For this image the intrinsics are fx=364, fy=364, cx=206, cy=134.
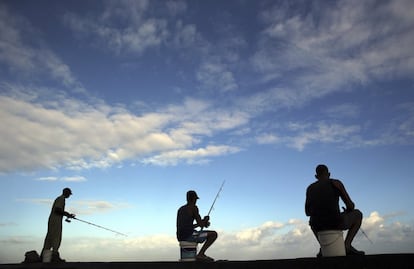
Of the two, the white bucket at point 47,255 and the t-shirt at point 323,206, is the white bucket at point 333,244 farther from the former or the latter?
the white bucket at point 47,255

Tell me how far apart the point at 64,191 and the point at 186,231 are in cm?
460

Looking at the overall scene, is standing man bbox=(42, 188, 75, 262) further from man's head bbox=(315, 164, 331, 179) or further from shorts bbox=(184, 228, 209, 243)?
man's head bbox=(315, 164, 331, 179)

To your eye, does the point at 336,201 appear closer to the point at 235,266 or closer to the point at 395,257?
the point at 395,257

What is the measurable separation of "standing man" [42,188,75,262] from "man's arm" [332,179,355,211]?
7.39 metres

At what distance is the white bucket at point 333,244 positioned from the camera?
223 inches

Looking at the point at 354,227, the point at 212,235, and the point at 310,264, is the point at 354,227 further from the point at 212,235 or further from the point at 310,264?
the point at 212,235

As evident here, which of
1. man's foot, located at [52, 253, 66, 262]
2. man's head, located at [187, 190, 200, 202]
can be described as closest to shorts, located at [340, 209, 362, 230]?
man's head, located at [187, 190, 200, 202]

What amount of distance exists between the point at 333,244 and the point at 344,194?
0.82 m

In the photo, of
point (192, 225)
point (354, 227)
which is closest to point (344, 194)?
point (354, 227)

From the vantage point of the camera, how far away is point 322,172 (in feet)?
20.5

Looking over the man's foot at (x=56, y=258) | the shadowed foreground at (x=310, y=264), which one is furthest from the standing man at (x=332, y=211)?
the man's foot at (x=56, y=258)

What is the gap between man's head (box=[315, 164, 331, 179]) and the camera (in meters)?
6.23

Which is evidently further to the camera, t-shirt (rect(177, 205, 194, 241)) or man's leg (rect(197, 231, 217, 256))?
t-shirt (rect(177, 205, 194, 241))

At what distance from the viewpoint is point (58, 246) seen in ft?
32.4
